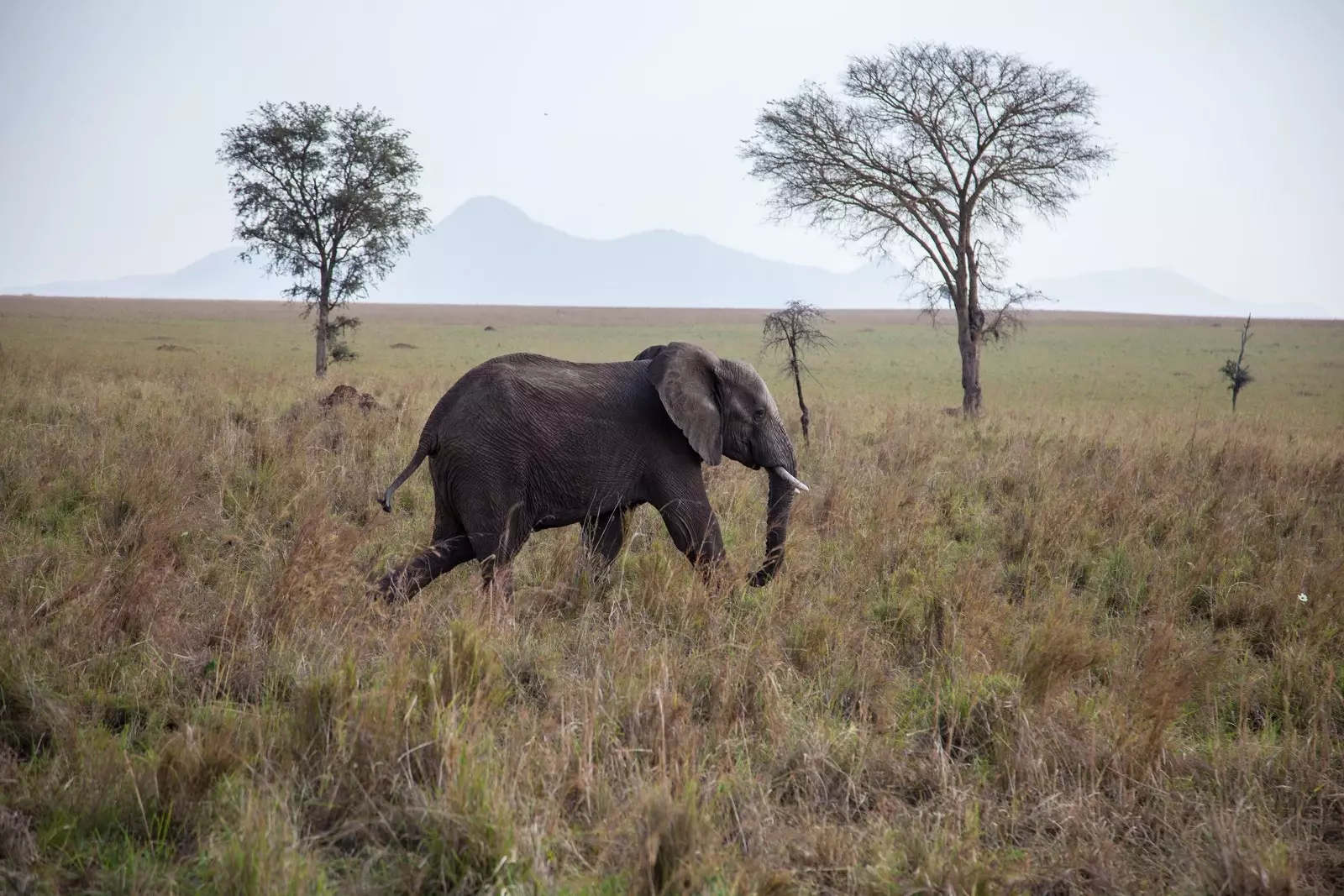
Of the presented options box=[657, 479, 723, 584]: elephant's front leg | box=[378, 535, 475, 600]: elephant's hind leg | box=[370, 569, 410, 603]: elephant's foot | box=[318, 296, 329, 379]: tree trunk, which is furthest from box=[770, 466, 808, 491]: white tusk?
box=[318, 296, 329, 379]: tree trunk

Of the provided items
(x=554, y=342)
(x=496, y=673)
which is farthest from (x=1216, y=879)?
(x=554, y=342)

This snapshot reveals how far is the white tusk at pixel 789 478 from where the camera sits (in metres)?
6.11

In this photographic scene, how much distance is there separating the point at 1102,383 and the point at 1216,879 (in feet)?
120

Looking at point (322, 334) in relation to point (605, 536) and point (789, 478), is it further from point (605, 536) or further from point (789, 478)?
point (789, 478)

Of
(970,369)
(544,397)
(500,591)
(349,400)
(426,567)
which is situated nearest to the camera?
(500,591)

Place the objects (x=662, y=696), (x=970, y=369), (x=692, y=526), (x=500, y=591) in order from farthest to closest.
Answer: (x=970, y=369) → (x=692, y=526) → (x=500, y=591) → (x=662, y=696)

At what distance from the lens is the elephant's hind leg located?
5.01 m

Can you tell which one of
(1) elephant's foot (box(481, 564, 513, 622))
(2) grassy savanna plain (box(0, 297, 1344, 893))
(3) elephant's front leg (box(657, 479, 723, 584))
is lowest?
(2) grassy savanna plain (box(0, 297, 1344, 893))

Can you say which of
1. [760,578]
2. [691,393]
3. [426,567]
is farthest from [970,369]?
[426,567]

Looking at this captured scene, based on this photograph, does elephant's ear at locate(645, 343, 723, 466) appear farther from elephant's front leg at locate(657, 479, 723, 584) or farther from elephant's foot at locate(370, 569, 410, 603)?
elephant's foot at locate(370, 569, 410, 603)

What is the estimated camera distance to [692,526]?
226 inches

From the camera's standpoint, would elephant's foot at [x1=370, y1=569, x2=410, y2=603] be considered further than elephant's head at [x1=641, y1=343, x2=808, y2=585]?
No

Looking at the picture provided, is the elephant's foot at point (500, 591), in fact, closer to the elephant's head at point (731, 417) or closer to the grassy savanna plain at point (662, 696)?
the grassy savanna plain at point (662, 696)

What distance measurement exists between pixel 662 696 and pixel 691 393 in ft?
8.73
